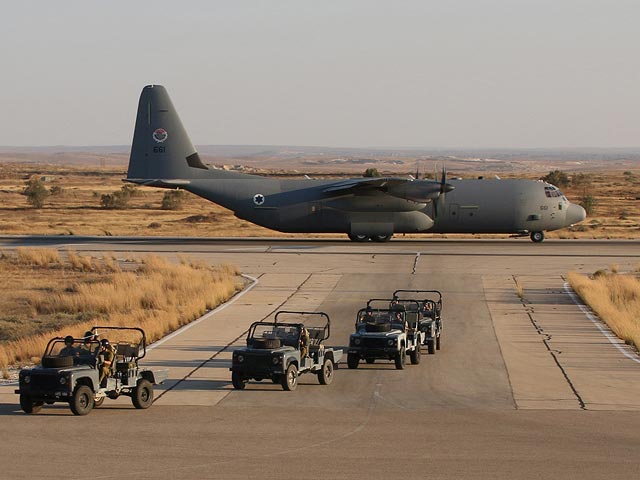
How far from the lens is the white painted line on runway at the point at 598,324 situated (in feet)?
88.8

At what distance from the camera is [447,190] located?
57.5m

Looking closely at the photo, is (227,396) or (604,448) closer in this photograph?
(604,448)

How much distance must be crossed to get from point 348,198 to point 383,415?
132 ft

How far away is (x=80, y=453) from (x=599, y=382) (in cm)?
1238

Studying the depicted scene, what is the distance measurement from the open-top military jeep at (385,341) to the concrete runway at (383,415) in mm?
453

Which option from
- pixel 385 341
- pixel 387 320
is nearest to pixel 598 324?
pixel 387 320

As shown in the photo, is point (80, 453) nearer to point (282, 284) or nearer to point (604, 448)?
point (604, 448)

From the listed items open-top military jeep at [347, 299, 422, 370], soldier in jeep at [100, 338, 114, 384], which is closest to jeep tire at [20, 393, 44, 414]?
soldier in jeep at [100, 338, 114, 384]

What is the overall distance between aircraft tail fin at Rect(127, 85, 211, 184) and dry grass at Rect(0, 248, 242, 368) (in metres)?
11.8

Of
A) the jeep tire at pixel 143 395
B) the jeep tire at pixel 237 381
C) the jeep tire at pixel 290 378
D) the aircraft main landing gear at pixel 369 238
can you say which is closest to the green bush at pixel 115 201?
the aircraft main landing gear at pixel 369 238

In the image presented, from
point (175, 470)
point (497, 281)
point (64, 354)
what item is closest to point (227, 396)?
point (64, 354)

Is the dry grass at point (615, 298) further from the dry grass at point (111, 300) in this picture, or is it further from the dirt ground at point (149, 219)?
the dirt ground at point (149, 219)

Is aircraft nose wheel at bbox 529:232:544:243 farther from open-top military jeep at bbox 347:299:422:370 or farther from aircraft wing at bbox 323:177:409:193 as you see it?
open-top military jeep at bbox 347:299:422:370

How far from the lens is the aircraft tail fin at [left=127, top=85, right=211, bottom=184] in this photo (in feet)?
200
